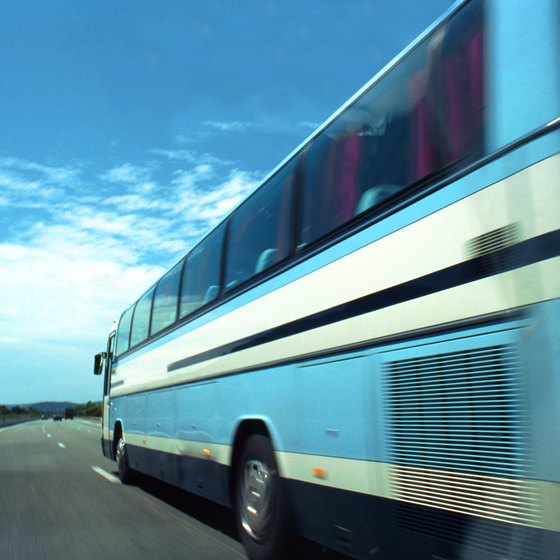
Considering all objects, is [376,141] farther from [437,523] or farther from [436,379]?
[437,523]

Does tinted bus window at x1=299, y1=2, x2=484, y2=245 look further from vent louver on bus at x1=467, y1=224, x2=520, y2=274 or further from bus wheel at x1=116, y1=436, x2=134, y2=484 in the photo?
bus wheel at x1=116, y1=436, x2=134, y2=484

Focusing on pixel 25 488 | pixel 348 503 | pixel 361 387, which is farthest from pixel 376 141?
pixel 25 488

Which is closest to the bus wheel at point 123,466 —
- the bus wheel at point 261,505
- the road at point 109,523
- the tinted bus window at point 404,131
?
the road at point 109,523

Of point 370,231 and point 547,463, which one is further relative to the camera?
point 370,231

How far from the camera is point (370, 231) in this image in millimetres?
3973

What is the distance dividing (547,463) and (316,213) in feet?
9.01

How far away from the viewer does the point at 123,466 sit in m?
11.4

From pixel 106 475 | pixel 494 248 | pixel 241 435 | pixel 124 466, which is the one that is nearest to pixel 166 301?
pixel 124 466

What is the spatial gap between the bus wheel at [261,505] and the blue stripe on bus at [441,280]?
1021 mm

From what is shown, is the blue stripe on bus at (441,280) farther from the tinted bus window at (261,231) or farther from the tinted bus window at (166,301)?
the tinted bus window at (166,301)

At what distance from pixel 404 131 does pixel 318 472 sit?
7.51ft

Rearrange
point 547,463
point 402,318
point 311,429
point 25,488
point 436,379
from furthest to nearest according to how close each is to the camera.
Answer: point 25,488
point 311,429
point 402,318
point 436,379
point 547,463

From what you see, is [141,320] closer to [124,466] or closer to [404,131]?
[124,466]

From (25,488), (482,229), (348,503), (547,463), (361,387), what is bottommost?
(25,488)
